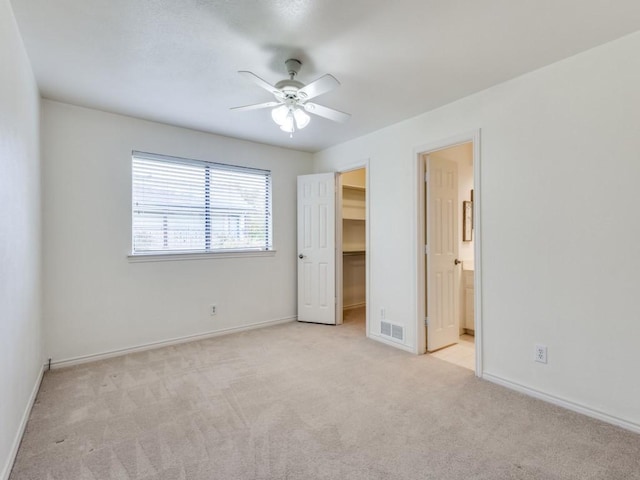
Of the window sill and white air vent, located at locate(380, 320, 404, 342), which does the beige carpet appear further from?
the window sill

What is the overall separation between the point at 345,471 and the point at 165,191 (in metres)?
3.24

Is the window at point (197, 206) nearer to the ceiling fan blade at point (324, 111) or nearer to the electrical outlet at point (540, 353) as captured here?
the ceiling fan blade at point (324, 111)

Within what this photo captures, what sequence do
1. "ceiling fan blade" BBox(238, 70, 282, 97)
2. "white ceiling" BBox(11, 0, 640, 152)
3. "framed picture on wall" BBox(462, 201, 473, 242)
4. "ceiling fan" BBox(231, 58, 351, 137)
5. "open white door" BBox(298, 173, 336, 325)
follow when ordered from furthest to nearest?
"open white door" BBox(298, 173, 336, 325)
"framed picture on wall" BBox(462, 201, 473, 242)
"ceiling fan" BBox(231, 58, 351, 137)
"ceiling fan blade" BBox(238, 70, 282, 97)
"white ceiling" BBox(11, 0, 640, 152)

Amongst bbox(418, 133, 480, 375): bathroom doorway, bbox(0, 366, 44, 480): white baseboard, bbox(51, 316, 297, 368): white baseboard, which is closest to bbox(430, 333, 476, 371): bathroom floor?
bbox(418, 133, 480, 375): bathroom doorway

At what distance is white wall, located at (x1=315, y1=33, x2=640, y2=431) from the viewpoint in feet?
6.71

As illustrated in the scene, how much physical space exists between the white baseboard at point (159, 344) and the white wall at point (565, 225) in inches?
107

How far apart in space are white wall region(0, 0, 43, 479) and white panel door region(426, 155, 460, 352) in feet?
10.7

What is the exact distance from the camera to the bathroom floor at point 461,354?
3.12 m

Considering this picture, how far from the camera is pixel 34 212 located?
2.58 meters

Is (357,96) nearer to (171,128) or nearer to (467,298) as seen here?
(171,128)

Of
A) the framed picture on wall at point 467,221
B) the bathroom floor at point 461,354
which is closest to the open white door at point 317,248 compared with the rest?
the bathroom floor at point 461,354

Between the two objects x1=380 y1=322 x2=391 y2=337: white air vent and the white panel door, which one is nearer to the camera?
the white panel door

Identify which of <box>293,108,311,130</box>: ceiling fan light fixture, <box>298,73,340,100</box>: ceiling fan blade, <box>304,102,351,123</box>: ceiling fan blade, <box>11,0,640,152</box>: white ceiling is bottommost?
<box>293,108,311,130</box>: ceiling fan light fixture

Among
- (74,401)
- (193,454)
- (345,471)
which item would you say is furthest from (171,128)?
(345,471)
